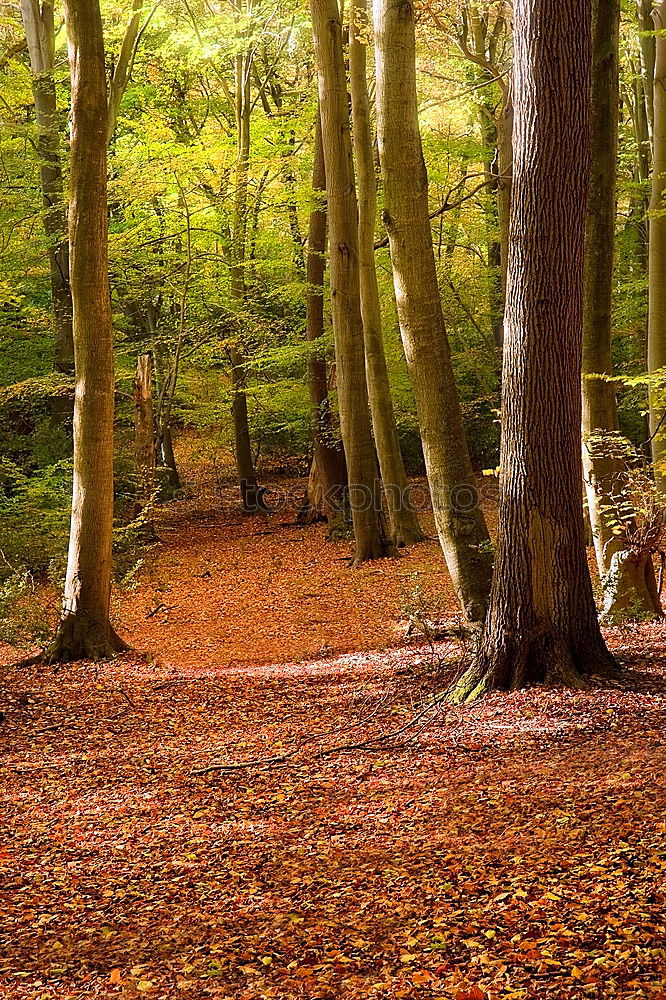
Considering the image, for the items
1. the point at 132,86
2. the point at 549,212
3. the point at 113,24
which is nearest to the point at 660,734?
the point at 549,212

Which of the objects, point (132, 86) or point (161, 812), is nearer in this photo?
point (161, 812)

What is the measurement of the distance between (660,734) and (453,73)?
1828 centimetres

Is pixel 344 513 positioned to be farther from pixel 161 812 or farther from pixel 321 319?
pixel 161 812

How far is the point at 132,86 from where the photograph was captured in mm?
21516

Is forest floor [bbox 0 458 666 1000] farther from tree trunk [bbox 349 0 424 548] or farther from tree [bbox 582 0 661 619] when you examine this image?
tree trunk [bbox 349 0 424 548]

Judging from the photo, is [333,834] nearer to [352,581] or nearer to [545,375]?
[545,375]

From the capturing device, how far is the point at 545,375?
596cm

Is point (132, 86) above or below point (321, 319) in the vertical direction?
above

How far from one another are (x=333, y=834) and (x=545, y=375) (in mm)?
3052

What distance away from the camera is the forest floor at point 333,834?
339 centimetres

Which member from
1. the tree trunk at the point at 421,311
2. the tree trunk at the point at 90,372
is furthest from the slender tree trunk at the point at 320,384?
the tree trunk at the point at 421,311

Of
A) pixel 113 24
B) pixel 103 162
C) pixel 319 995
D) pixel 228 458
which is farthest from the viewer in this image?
pixel 228 458

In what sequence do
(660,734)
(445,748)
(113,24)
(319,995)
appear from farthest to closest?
(113,24), (445,748), (660,734), (319,995)

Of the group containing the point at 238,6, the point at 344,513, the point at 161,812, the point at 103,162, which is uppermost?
the point at 238,6
